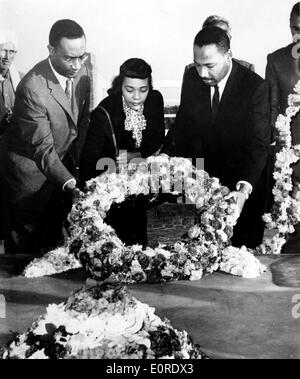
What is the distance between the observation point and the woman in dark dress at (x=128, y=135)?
5266 millimetres

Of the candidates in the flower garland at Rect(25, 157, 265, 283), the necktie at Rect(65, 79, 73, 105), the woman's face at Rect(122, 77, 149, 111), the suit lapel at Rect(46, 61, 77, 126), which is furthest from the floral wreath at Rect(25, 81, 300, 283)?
the necktie at Rect(65, 79, 73, 105)

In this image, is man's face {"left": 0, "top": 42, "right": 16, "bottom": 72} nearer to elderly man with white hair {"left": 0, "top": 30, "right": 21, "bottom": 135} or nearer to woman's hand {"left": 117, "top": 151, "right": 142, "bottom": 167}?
elderly man with white hair {"left": 0, "top": 30, "right": 21, "bottom": 135}

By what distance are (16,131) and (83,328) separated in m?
2.64

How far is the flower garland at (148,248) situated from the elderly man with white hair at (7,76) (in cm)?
117

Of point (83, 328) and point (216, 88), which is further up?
point (216, 88)

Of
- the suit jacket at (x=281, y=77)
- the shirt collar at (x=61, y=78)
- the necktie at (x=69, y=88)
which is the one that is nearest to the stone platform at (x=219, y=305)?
the suit jacket at (x=281, y=77)

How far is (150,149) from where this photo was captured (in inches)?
211

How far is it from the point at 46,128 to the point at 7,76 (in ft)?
2.08

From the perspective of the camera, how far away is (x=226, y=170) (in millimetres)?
5254

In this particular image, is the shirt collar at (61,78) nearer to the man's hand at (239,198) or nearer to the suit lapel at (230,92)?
the suit lapel at (230,92)

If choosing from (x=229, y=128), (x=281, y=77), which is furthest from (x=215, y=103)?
(x=281, y=77)
